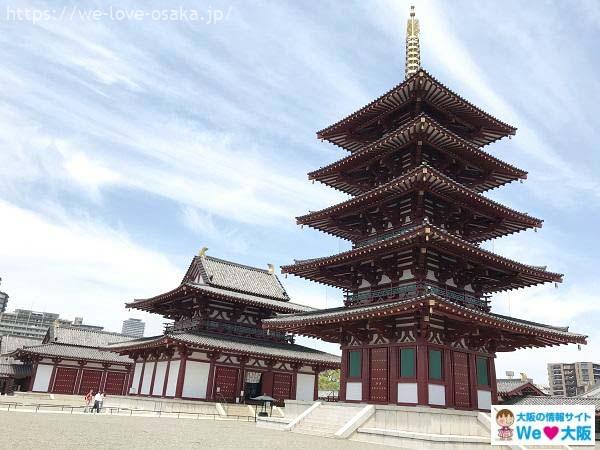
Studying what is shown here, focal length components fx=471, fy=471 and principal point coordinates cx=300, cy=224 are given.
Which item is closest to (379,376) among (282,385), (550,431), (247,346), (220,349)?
(550,431)

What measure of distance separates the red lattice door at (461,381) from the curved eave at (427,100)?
14.8m

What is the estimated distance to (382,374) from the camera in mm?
24094

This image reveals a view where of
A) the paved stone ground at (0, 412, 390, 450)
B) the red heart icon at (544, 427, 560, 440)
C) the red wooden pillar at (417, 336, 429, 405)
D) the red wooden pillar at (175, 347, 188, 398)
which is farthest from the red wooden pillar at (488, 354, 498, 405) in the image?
the red wooden pillar at (175, 347, 188, 398)

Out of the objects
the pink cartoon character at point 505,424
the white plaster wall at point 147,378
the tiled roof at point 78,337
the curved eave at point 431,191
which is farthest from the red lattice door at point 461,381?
the tiled roof at point 78,337

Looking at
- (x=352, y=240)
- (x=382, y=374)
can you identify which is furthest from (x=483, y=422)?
(x=352, y=240)

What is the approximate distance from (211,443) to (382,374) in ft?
34.6

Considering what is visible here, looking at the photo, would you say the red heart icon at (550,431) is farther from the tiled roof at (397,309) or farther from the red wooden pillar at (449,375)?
the red wooden pillar at (449,375)

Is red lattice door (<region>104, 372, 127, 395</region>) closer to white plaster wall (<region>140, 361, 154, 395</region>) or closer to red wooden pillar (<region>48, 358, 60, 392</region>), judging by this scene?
red wooden pillar (<region>48, 358, 60, 392</region>)

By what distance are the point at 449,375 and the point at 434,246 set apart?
643cm

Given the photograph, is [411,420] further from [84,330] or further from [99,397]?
[84,330]

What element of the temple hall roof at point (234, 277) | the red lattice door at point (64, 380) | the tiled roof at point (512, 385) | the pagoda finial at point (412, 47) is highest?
the pagoda finial at point (412, 47)

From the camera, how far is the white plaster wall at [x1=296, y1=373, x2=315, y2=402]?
41.0 meters

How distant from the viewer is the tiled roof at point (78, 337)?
58.2 m

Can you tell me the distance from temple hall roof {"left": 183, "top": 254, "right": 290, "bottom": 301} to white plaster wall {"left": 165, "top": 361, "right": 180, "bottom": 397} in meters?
7.34
